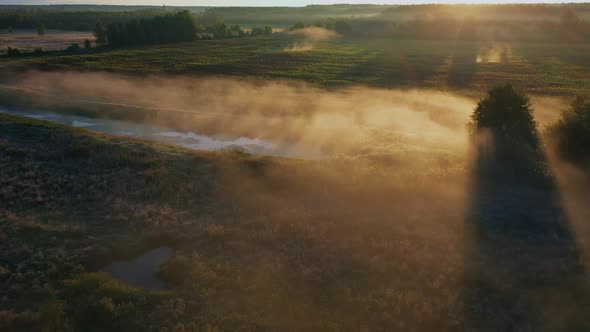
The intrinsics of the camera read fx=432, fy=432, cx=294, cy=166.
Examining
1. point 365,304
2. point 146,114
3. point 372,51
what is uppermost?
point 372,51

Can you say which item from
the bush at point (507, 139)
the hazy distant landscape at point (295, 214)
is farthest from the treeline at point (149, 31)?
the bush at point (507, 139)

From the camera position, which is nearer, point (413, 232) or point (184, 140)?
point (413, 232)

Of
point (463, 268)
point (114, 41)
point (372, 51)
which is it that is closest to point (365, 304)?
point (463, 268)

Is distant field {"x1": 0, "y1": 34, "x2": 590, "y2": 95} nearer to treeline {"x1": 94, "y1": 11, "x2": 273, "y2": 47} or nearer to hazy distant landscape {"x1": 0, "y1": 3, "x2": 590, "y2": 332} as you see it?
hazy distant landscape {"x1": 0, "y1": 3, "x2": 590, "y2": 332}

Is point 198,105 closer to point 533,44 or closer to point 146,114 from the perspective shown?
point 146,114

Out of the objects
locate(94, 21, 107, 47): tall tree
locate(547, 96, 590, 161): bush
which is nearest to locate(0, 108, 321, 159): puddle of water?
locate(547, 96, 590, 161): bush

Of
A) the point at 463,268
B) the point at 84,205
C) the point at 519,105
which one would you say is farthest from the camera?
the point at 519,105

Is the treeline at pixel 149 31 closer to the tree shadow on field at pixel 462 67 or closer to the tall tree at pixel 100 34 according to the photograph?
the tall tree at pixel 100 34
